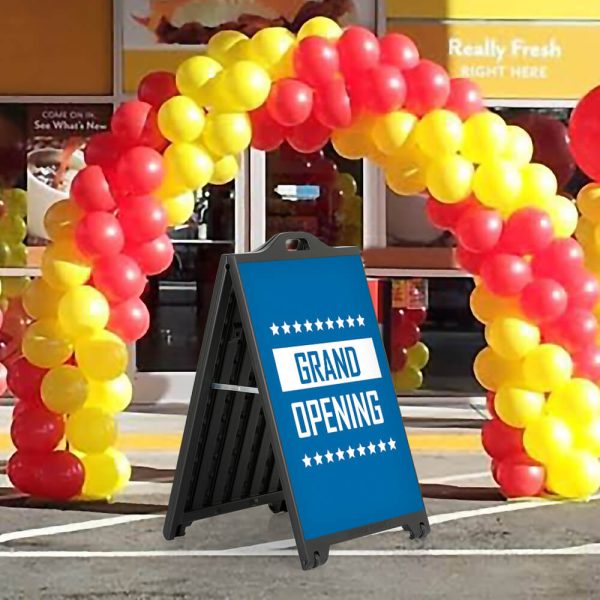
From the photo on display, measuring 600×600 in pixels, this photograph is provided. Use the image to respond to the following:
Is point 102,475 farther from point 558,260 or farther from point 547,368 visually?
point 558,260

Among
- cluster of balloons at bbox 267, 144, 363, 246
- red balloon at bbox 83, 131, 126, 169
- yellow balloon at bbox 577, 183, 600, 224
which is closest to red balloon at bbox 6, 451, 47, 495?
red balloon at bbox 83, 131, 126, 169

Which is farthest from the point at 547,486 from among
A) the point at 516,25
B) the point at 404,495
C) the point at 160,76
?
the point at 516,25

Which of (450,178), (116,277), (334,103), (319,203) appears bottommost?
(116,277)

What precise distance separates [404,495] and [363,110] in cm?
188

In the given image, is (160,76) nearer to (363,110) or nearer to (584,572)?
(363,110)

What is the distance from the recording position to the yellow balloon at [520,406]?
641 centimetres

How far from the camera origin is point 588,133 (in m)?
6.82

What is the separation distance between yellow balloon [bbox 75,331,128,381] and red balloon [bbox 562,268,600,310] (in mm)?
2187

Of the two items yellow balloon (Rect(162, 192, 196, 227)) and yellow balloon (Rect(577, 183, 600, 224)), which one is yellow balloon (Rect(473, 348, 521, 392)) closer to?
yellow balloon (Rect(577, 183, 600, 224))

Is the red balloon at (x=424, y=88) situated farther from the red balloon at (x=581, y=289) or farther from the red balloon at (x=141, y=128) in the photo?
the red balloon at (x=141, y=128)

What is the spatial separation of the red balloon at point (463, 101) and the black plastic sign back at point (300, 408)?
101cm

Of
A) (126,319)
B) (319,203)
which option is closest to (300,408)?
(126,319)

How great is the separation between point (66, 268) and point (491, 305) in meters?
2.09

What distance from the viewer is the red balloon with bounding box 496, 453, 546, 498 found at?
21.4ft
